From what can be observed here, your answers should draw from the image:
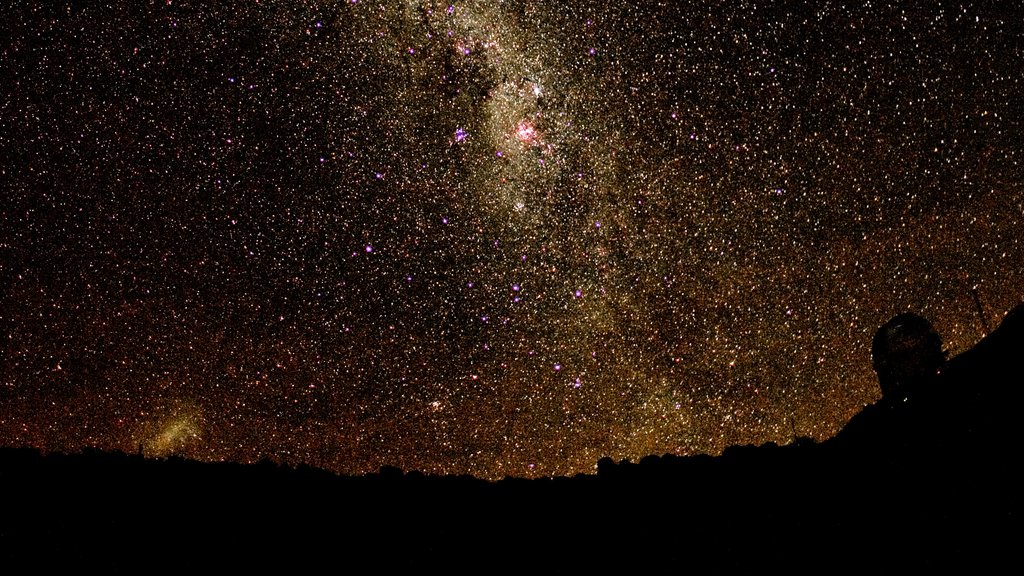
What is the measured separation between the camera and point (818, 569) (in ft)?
11.8

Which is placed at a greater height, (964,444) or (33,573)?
(964,444)

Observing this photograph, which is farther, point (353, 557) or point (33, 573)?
point (353, 557)

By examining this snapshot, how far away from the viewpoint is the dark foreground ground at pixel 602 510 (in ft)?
10.2

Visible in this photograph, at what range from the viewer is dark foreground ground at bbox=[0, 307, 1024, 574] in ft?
10.2

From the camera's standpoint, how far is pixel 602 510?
439cm

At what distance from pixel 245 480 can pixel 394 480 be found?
1.05 metres

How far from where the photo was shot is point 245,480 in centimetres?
387

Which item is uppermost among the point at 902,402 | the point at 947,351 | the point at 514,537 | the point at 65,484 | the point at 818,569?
the point at 947,351

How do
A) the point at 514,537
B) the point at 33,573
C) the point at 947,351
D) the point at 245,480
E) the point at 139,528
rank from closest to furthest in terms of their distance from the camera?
the point at 33,573, the point at 139,528, the point at 245,480, the point at 514,537, the point at 947,351

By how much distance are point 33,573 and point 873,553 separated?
15.3 ft

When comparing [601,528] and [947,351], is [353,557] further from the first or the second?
[947,351]

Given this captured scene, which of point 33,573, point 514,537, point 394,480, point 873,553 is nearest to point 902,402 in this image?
point 873,553

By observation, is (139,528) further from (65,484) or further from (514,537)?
(514,537)

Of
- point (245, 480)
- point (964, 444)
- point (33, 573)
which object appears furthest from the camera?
point (245, 480)
